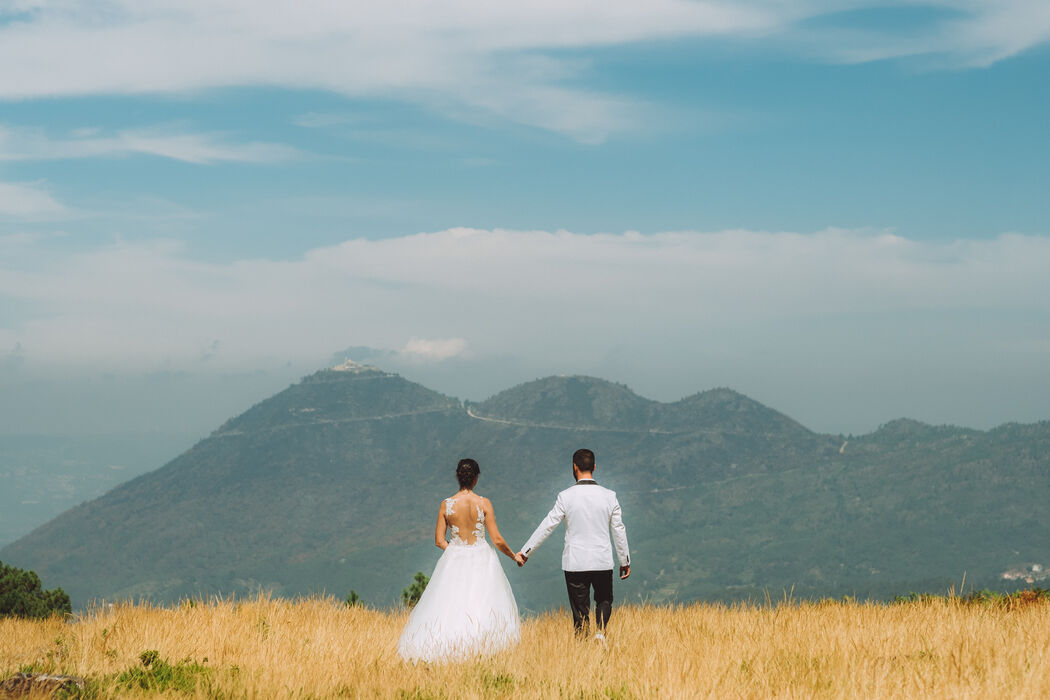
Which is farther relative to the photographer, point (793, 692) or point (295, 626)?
point (295, 626)

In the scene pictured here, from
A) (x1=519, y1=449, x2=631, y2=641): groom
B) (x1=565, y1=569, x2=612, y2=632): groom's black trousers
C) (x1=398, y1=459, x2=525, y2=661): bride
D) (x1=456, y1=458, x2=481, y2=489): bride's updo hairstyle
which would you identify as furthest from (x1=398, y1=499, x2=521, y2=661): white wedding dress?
(x1=565, y1=569, x2=612, y2=632): groom's black trousers

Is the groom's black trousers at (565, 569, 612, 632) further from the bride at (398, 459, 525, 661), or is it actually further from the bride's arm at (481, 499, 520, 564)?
the bride's arm at (481, 499, 520, 564)

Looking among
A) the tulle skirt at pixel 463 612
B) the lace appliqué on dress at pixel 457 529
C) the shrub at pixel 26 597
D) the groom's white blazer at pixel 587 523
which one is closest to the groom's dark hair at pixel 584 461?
the groom's white blazer at pixel 587 523

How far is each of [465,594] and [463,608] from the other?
0.63ft

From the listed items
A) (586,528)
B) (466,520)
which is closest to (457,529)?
(466,520)

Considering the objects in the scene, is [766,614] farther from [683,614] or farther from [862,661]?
[862,661]

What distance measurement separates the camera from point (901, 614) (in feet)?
51.6

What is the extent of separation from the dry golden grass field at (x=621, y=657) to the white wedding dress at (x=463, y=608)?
1.21 feet

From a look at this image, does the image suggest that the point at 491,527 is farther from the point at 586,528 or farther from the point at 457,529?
the point at 586,528

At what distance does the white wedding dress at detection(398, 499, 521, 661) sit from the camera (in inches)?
510

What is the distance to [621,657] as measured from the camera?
1223 centimetres

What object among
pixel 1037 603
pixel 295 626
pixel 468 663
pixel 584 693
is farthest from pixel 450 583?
pixel 1037 603

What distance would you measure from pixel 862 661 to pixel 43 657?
10.7 metres

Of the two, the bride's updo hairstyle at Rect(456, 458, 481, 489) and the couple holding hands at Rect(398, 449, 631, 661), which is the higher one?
the bride's updo hairstyle at Rect(456, 458, 481, 489)
